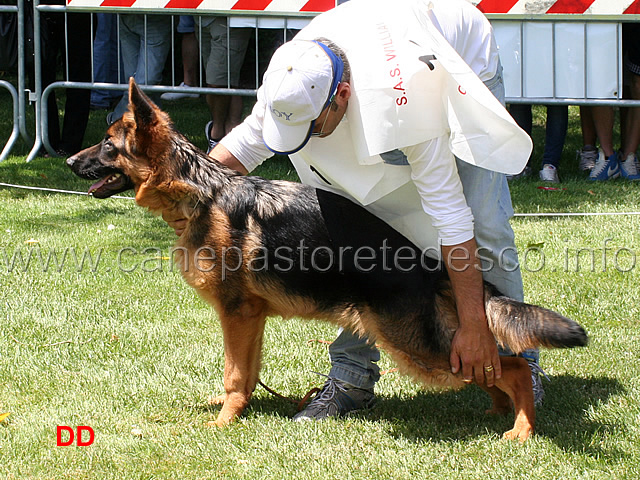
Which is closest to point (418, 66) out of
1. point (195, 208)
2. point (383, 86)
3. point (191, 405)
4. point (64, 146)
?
point (383, 86)

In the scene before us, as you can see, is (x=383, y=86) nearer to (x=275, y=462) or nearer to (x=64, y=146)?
(x=275, y=462)

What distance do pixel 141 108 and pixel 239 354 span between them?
1251 millimetres

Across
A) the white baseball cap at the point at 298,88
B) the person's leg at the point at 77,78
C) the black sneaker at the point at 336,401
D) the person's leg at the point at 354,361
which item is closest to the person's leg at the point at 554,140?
the person's leg at the point at 354,361

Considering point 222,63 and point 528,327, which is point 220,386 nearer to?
point 528,327

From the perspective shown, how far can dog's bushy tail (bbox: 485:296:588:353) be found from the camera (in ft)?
9.14

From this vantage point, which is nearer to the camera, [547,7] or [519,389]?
[519,389]

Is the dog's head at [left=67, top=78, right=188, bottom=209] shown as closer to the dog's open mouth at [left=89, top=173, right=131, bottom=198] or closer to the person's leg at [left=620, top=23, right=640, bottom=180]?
the dog's open mouth at [left=89, top=173, right=131, bottom=198]

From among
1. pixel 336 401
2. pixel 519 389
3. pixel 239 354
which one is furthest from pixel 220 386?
pixel 519 389

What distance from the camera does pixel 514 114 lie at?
320 inches

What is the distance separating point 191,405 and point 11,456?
0.87 m

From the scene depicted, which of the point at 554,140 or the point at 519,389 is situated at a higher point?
the point at 554,140

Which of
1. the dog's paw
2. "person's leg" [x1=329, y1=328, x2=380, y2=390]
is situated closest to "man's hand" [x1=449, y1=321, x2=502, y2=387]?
the dog's paw

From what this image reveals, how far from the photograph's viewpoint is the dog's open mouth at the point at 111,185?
3.53 metres

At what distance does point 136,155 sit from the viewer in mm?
3418
